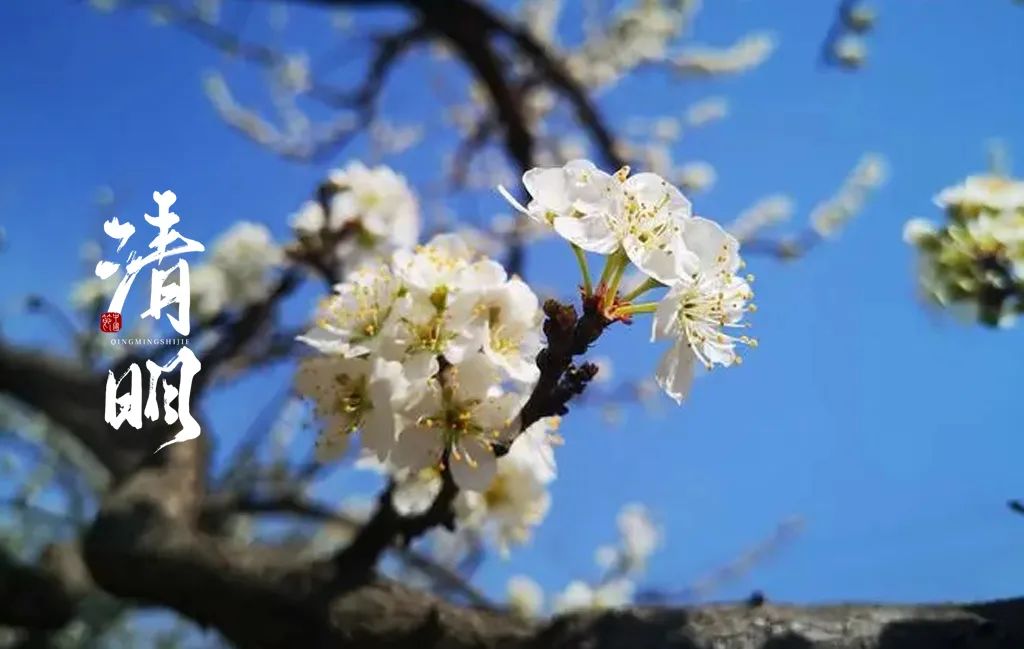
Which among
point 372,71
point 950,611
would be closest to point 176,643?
point 372,71

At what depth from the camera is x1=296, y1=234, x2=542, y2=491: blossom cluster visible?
759 millimetres

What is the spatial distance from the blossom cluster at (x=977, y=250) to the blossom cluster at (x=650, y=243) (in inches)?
14.8

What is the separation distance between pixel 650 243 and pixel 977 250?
480 mm

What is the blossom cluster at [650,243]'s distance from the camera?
69 cm

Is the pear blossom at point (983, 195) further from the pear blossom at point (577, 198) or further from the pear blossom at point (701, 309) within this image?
the pear blossom at point (577, 198)

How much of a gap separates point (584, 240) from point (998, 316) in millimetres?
522

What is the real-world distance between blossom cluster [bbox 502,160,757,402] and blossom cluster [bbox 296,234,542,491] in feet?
0.27

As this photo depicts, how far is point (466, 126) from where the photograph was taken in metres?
4.35

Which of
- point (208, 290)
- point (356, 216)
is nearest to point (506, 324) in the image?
point (356, 216)

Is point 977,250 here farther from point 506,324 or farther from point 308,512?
point 308,512

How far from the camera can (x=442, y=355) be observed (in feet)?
2.55

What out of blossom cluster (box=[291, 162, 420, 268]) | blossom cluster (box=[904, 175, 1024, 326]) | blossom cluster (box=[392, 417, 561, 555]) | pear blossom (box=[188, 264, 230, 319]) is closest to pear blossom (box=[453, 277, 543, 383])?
blossom cluster (box=[392, 417, 561, 555])

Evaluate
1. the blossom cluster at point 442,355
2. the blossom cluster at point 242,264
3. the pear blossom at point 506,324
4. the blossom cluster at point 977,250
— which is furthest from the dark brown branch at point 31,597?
the blossom cluster at point 977,250

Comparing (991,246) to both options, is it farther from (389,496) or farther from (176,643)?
(176,643)
